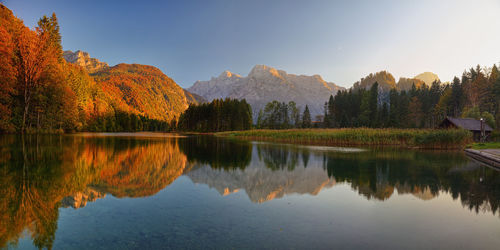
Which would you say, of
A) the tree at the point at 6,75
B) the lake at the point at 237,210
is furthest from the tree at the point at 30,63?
the lake at the point at 237,210

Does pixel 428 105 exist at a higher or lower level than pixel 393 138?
higher

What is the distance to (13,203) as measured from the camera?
535 centimetres

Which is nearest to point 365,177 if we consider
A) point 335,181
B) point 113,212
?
point 335,181

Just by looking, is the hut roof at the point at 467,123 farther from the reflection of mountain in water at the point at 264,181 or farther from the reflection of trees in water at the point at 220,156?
the reflection of mountain in water at the point at 264,181

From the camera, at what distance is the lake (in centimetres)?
406

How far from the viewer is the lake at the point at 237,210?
160 inches

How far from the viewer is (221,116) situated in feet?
285

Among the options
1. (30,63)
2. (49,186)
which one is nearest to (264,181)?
(49,186)

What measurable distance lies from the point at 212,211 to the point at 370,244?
11.1 ft

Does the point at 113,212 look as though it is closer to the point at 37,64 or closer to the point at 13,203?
the point at 13,203

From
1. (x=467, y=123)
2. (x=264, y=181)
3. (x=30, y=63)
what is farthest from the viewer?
(x=467, y=123)

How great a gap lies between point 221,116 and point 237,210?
82017 mm

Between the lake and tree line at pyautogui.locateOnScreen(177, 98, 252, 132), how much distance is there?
7601 centimetres

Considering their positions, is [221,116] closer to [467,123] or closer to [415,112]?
[467,123]
